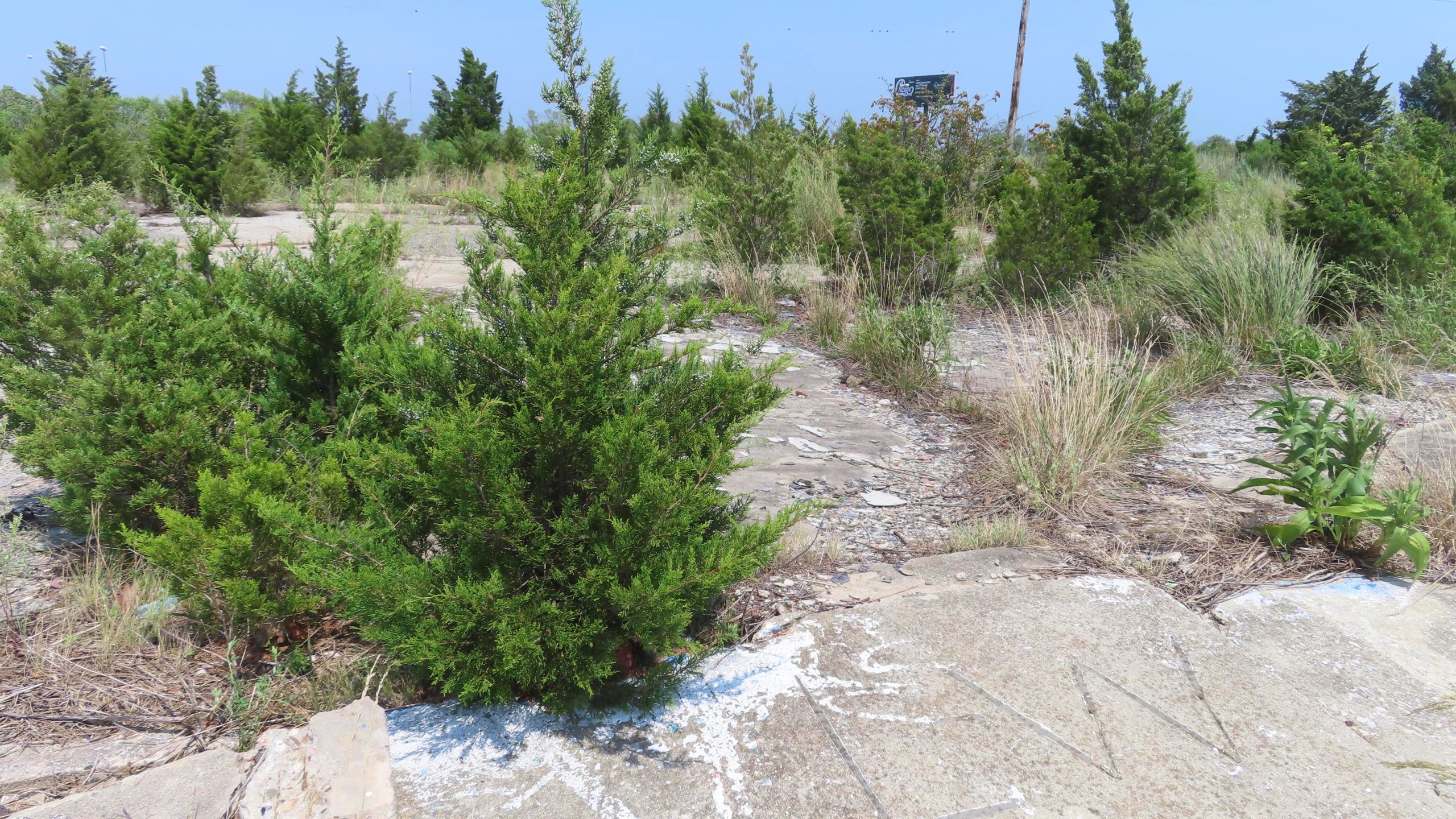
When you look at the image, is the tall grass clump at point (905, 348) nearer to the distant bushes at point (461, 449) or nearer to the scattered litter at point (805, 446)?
the scattered litter at point (805, 446)

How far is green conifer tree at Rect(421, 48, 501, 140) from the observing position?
69.3ft

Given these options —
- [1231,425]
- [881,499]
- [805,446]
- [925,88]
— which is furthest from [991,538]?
[925,88]

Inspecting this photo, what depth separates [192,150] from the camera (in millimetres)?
12992

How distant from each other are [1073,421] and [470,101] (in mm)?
20224

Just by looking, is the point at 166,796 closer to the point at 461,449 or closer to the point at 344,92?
the point at 461,449

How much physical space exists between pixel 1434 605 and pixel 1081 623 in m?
1.23

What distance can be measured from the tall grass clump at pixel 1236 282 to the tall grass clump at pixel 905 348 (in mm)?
2018

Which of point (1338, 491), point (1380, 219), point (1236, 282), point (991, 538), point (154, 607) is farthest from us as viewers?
point (1380, 219)

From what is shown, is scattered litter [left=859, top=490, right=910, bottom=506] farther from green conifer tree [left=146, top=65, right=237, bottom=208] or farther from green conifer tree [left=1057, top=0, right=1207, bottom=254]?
green conifer tree [left=146, top=65, right=237, bottom=208]

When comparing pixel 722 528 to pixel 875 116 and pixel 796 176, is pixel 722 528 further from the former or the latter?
pixel 875 116

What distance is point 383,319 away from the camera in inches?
127

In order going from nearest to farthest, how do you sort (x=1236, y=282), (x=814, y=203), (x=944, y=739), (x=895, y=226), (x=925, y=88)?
(x=944, y=739), (x=1236, y=282), (x=895, y=226), (x=814, y=203), (x=925, y=88)

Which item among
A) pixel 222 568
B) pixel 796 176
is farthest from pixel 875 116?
pixel 222 568

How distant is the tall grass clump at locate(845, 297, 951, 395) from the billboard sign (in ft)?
27.2
